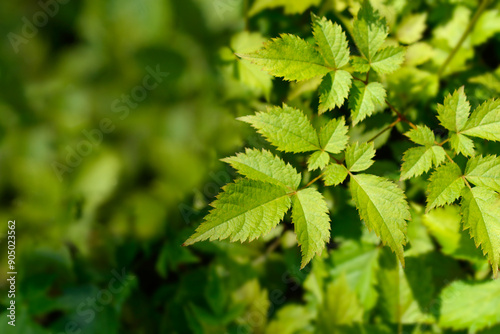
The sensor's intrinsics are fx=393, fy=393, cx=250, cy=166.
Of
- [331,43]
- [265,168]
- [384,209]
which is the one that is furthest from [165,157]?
[384,209]

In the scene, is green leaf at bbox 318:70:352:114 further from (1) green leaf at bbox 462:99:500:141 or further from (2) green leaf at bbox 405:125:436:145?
(1) green leaf at bbox 462:99:500:141

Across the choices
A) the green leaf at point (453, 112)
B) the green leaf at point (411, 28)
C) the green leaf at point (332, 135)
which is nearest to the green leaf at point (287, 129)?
the green leaf at point (332, 135)

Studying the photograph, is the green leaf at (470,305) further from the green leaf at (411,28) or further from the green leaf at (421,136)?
the green leaf at (411,28)

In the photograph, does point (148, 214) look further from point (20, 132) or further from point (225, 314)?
point (20, 132)

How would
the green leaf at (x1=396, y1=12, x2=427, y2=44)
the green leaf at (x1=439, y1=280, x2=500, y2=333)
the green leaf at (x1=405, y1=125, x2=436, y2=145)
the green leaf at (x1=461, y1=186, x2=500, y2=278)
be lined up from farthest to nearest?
the green leaf at (x1=396, y1=12, x2=427, y2=44) → the green leaf at (x1=439, y1=280, x2=500, y2=333) → the green leaf at (x1=405, y1=125, x2=436, y2=145) → the green leaf at (x1=461, y1=186, x2=500, y2=278)

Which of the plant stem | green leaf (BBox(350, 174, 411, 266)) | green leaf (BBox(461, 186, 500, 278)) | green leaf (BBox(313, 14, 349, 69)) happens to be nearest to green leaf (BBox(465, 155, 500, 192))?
green leaf (BBox(461, 186, 500, 278))

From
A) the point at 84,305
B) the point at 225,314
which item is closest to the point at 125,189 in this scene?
the point at 84,305

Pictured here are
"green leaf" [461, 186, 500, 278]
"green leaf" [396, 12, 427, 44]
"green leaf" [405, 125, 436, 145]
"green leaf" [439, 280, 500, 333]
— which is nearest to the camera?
"green leaf" [461, 186, 500, 278]
